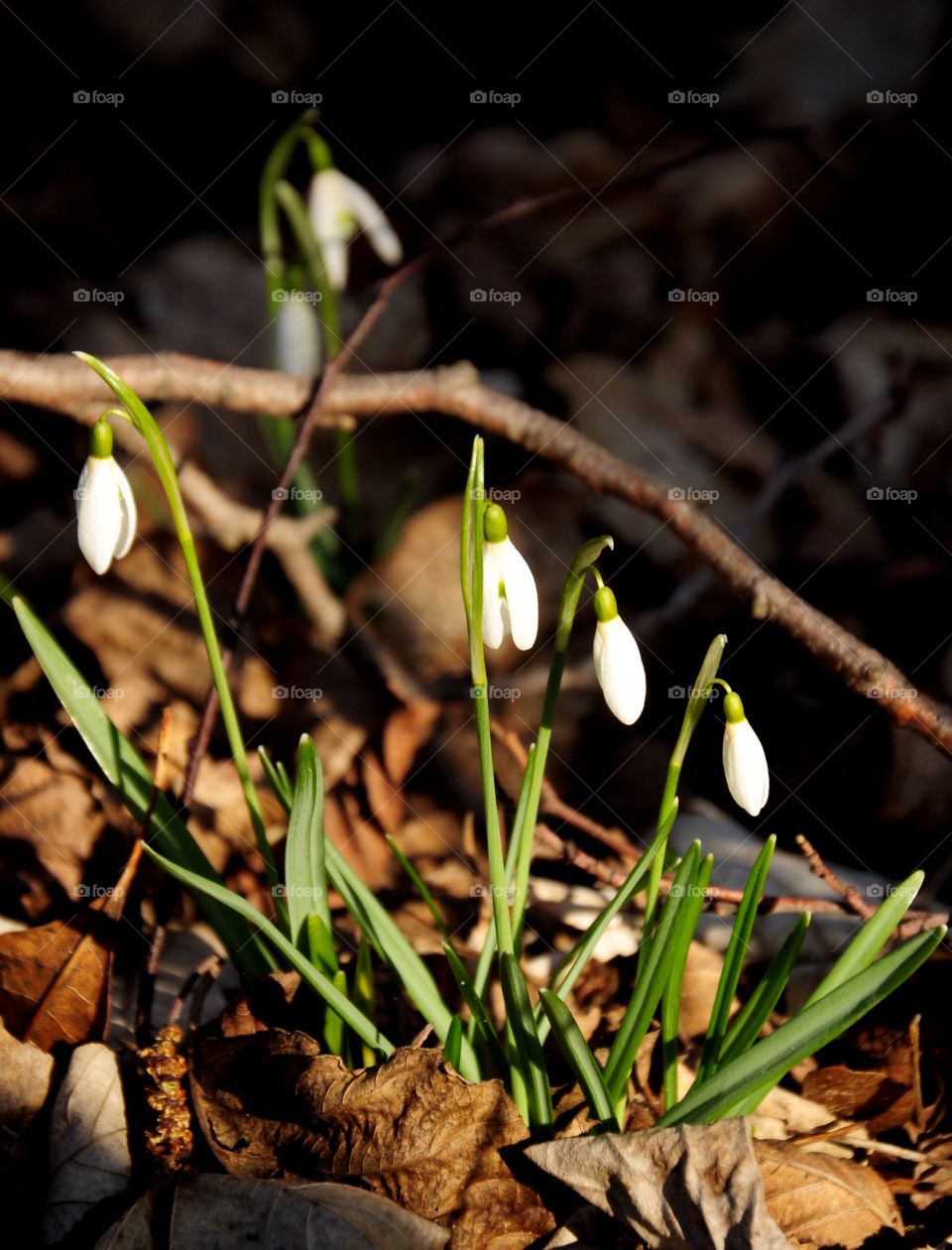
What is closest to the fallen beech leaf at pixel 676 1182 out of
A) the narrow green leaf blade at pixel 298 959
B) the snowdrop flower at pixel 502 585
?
the narrow green leaf blade at pixel 298 959

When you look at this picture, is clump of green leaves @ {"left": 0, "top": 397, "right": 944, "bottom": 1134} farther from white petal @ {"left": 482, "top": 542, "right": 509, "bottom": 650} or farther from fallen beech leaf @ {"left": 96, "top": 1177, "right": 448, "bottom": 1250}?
fallen beech leaf @ {"left": 96, "top": 1177, "right": 448, "bottom": 1250}

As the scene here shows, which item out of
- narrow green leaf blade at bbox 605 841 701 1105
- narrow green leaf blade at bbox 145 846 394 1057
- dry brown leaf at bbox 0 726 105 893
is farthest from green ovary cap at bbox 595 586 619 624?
dry brown leaf at bbox 0 726 105 893

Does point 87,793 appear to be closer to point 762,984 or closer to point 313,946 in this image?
point 313,946

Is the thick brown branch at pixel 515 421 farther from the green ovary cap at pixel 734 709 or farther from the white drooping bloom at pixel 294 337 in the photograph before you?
the green ovary cap at pixel 734 709

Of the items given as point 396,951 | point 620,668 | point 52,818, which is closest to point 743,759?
point 620,668

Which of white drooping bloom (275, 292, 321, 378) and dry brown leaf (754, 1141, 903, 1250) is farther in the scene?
white drooping bloom (275, 292, 321, 378)

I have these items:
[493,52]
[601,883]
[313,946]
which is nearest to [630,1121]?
[313,946]

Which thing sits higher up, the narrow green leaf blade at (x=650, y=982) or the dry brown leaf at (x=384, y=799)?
the narrow green leaf blade at (x=650, y=982)

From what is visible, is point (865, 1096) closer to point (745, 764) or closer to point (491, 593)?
point (745, 764)
